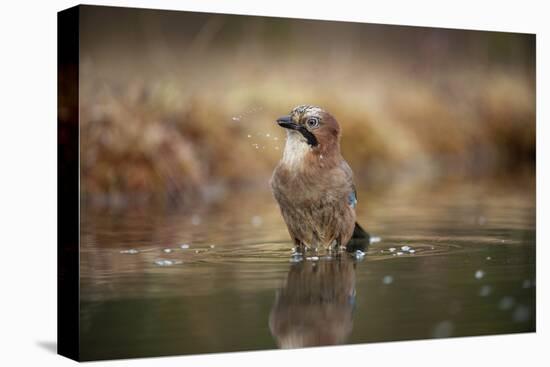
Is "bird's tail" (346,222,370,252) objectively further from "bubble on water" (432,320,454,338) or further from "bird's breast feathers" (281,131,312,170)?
"bubble on water" (432,320,454,338)

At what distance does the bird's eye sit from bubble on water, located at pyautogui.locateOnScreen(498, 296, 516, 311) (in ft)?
6.46

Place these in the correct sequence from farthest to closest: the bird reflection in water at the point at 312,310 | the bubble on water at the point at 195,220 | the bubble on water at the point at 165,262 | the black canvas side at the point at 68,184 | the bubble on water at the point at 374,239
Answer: the bubble on water at the point at 195,220, the bubble on water at the point at 374,239, the bubble on water at the point at 165,262, the bird reflection in water at the point at 312,310, the black canvas side at the point at 68,184

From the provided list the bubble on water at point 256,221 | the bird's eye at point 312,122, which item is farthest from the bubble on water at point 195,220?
the bird's eye at point 312,122

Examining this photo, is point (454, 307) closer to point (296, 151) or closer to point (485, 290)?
point (485, 290)

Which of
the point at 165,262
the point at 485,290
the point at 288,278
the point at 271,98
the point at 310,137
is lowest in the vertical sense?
the point at 485,290

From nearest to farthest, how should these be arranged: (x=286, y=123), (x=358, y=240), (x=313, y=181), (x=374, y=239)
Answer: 1. (x=286, y=123)
2. (x=313, y=181)
3. (x=358, y=240)
4. (x=374, y=239)

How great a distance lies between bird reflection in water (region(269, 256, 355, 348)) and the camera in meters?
7.96

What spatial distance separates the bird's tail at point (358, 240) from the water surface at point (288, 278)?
7 cm

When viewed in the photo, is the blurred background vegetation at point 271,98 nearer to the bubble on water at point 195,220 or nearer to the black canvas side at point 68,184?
the black canvas side at point 68,184

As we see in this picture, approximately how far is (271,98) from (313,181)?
2.33 ft

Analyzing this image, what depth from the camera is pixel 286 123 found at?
350 inches

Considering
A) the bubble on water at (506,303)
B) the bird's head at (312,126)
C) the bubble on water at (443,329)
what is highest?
the bird's head at (312,126)

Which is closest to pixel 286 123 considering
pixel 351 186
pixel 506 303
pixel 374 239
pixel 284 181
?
pixel 284 181

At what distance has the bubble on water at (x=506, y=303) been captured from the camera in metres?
9.04
